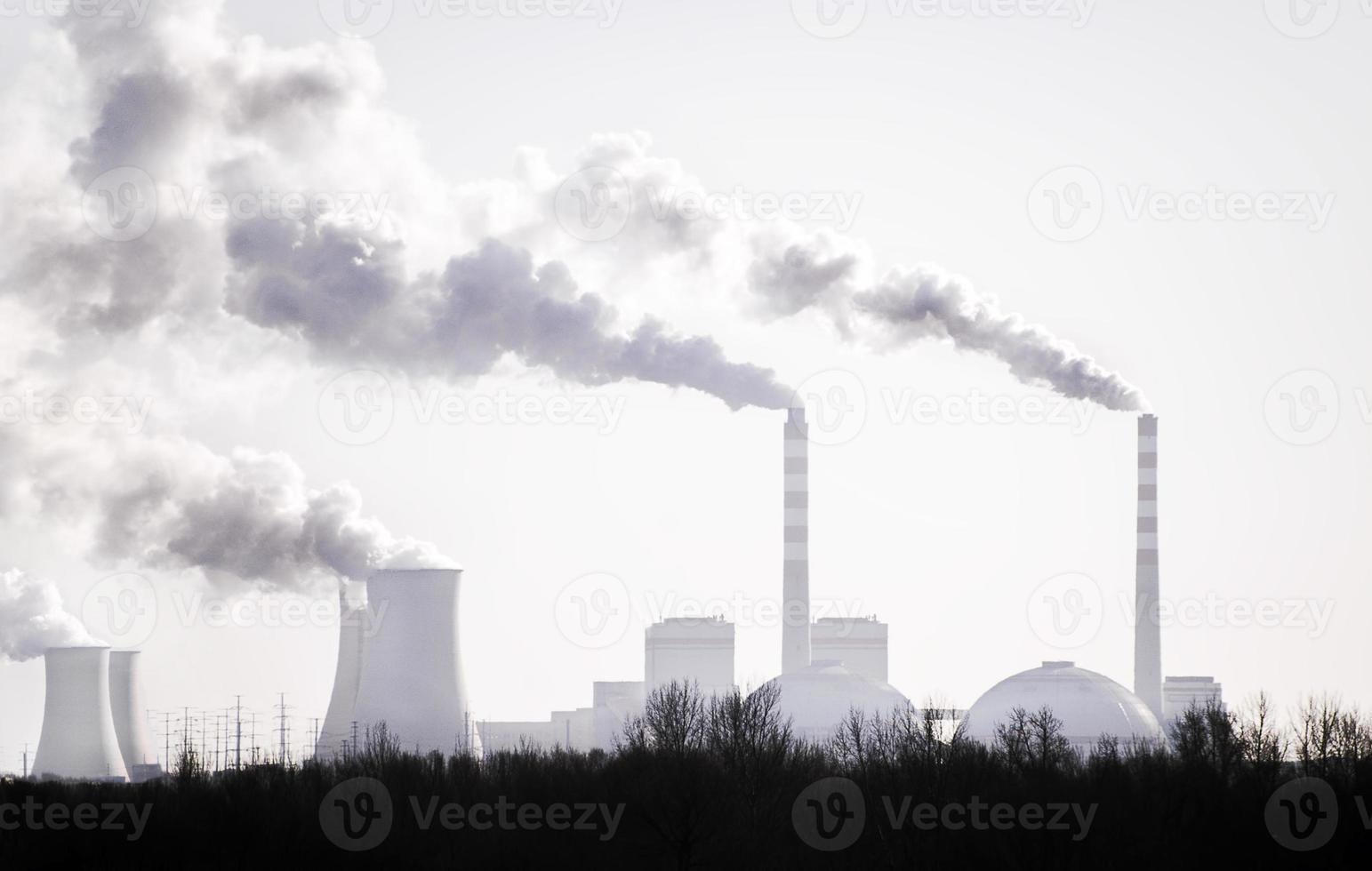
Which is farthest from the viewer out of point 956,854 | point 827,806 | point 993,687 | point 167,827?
point 993,687

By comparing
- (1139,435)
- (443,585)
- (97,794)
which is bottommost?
(97,794)

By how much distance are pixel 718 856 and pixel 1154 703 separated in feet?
116

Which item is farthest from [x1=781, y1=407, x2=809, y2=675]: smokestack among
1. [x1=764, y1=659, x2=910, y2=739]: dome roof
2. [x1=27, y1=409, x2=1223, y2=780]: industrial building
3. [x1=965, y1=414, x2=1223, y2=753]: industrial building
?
[x1=965, y1=414, x2=1223, y2=753]: industrial building

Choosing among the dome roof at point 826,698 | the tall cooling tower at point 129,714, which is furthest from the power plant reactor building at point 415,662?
the dome roof at point 826,698

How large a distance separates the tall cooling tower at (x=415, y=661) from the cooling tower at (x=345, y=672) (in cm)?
545

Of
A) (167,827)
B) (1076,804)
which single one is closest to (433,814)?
(167,827)

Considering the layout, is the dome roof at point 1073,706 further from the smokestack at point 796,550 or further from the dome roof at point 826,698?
the smokestack at point 796,550

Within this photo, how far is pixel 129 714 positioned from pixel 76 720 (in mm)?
5457

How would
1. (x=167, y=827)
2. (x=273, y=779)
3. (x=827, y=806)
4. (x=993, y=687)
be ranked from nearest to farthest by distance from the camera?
(x=167, y=827) < (x=827, y=806) < (x=273, y=779) < (x=993, y=687)

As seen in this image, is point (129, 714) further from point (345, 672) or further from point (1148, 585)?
point (1148, 585)

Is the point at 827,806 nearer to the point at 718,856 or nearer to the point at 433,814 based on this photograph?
the point at 718,856

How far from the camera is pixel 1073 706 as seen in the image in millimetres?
47062

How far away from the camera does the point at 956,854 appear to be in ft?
60.0

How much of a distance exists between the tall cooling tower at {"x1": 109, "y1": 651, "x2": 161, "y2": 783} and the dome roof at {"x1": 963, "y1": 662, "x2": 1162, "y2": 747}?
21189 mm
